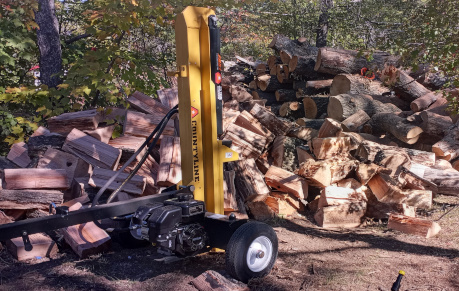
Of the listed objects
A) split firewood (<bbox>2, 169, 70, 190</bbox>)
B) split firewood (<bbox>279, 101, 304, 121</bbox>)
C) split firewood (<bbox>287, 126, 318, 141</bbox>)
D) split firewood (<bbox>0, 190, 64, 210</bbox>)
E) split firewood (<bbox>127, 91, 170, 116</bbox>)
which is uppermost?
split firewood (<bbox>127, 91, 170, 116</bbox>)

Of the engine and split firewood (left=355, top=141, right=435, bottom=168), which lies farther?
split firewood (left=355, top=141, right=435, bottom=168)

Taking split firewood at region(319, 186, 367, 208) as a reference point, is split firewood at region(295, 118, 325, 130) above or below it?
above

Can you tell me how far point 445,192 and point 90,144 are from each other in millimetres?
5474

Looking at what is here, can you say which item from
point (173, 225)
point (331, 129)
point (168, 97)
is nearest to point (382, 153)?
point (331, 129)

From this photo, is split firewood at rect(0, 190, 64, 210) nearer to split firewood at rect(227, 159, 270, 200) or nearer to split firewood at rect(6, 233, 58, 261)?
split firewood at rect(6, 233, 58, 261)

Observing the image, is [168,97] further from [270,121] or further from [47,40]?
[47,40]

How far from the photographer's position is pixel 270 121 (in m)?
6.98

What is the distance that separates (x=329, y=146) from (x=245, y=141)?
4.29ft

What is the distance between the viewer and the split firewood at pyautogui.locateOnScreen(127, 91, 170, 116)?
248 inches

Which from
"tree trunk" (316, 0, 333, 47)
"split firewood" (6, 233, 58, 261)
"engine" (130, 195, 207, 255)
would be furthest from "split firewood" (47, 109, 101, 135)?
"tree trunk" (316, 0, 333, 47)

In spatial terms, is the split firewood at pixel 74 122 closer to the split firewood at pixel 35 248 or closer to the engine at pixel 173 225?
the split firewood at pixel 35 248

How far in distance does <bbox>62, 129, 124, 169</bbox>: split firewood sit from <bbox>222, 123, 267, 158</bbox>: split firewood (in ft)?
5.67

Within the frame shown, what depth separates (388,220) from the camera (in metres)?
5.68

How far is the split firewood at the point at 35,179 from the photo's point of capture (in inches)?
189
